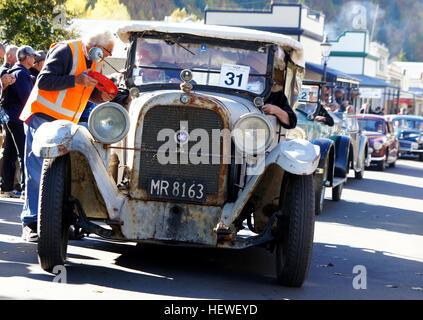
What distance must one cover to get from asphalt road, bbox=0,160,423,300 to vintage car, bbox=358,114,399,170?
37.2 ft

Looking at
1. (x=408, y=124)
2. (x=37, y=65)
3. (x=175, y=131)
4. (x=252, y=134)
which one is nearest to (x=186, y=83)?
(x=175, y=131)

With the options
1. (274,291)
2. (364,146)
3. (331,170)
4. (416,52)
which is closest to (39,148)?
(274,291)

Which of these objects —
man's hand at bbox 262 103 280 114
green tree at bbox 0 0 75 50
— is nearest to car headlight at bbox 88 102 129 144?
man's hand at bbox 262 103 280 114

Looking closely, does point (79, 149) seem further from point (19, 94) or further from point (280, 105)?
point (19, 94)

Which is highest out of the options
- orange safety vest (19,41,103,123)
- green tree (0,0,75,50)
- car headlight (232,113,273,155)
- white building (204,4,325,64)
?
white building (204,4,325,64)

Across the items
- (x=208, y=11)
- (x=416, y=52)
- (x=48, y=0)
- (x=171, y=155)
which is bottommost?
(x=171, y=155)

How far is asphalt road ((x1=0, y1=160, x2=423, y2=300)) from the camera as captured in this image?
5.34m

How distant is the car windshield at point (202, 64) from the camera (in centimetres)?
691

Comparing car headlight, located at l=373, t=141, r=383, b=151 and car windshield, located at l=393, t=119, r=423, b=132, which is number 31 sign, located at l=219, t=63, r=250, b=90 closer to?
car headlight, located at l=373, t=141, r=383, b=151

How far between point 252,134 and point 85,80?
153cm

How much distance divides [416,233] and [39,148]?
18.3 feet

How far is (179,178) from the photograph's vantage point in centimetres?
594

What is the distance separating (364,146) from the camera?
55.0 feet
